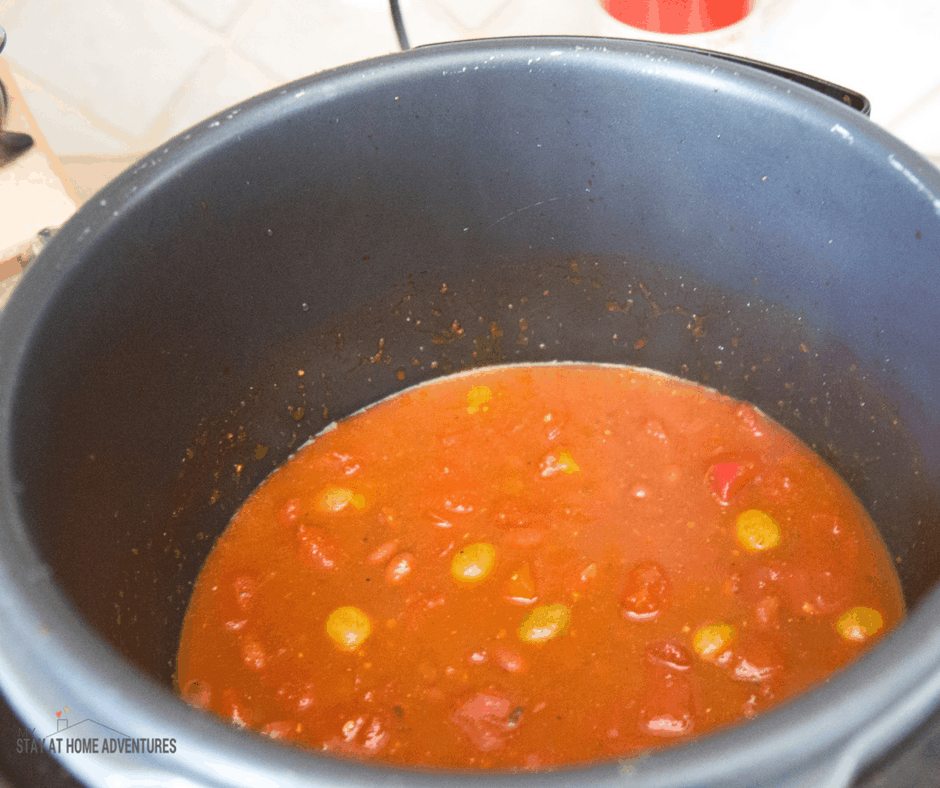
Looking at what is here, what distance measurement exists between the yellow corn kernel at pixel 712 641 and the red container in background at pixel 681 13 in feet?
3.57

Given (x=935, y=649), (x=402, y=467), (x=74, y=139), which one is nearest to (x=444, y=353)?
(x=402, y=467)

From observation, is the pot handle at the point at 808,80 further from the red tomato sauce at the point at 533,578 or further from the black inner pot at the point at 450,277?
the red tomato sauce at the point at 533,578

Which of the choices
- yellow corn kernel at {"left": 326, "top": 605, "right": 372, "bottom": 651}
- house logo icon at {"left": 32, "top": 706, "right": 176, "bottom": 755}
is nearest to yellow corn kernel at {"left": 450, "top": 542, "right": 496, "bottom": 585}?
yellow corn kernel at {"left": 326, "top": 605, "right": 372, "bottom": 651}

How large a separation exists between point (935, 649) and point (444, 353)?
0.96 metres

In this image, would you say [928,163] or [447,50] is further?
[447,50]

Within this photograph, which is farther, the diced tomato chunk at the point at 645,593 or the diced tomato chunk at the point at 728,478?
the diced tomato chunk at the point at 728,478

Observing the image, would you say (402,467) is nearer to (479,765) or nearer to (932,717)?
(479,765)

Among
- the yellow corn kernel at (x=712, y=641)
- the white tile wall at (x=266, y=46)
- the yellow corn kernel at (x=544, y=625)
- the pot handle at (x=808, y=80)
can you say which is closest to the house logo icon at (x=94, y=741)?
the yellow corn kernel at (x=544, y=625)

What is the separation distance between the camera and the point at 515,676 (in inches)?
43.2

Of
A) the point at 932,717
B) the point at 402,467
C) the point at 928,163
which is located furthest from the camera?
the point at 402,467

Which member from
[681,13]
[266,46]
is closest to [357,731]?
[681,13]

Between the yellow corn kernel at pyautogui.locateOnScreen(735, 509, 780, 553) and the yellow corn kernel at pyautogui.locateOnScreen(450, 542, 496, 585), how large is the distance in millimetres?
350

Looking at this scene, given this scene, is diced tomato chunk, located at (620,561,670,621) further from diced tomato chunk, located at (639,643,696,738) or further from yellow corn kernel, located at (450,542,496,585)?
yellow corn kernel, located at (450,542,496,585)

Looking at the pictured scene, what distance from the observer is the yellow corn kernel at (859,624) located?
1.11 m
